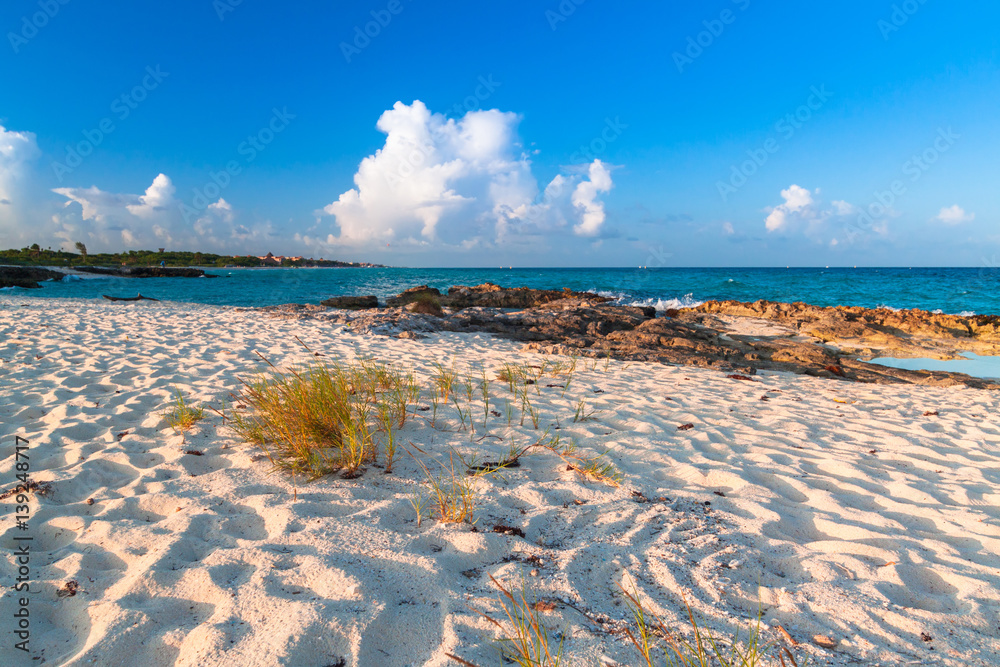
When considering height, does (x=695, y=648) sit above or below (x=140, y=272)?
below

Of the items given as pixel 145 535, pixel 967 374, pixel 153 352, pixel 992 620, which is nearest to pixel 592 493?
pixel 992 620

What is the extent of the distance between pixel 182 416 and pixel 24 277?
33486mm

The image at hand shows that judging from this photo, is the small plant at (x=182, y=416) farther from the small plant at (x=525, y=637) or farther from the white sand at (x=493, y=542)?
the small plant at (x=525, y=637)

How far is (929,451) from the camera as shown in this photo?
3.29m

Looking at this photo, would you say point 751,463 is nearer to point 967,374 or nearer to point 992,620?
point 992,620

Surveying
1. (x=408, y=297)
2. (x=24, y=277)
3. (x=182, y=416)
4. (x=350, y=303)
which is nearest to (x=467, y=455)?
(x=182, y=416)

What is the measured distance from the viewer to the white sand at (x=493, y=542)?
1358mm

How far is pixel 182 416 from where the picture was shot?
10.2 ft

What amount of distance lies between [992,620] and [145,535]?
317 centimetres

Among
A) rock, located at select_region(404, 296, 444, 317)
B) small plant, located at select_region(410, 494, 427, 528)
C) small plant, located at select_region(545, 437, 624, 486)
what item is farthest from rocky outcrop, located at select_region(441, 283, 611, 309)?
small plant, located at select_region(410, 494, 427, 528)

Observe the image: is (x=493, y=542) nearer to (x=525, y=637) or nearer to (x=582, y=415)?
(x=525, y=637)

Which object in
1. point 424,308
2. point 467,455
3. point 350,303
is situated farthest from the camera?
point 350,303

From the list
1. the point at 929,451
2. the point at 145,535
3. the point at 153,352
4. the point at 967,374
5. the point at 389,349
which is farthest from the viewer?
the point at 967,374

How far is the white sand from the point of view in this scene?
1358 millimetres
